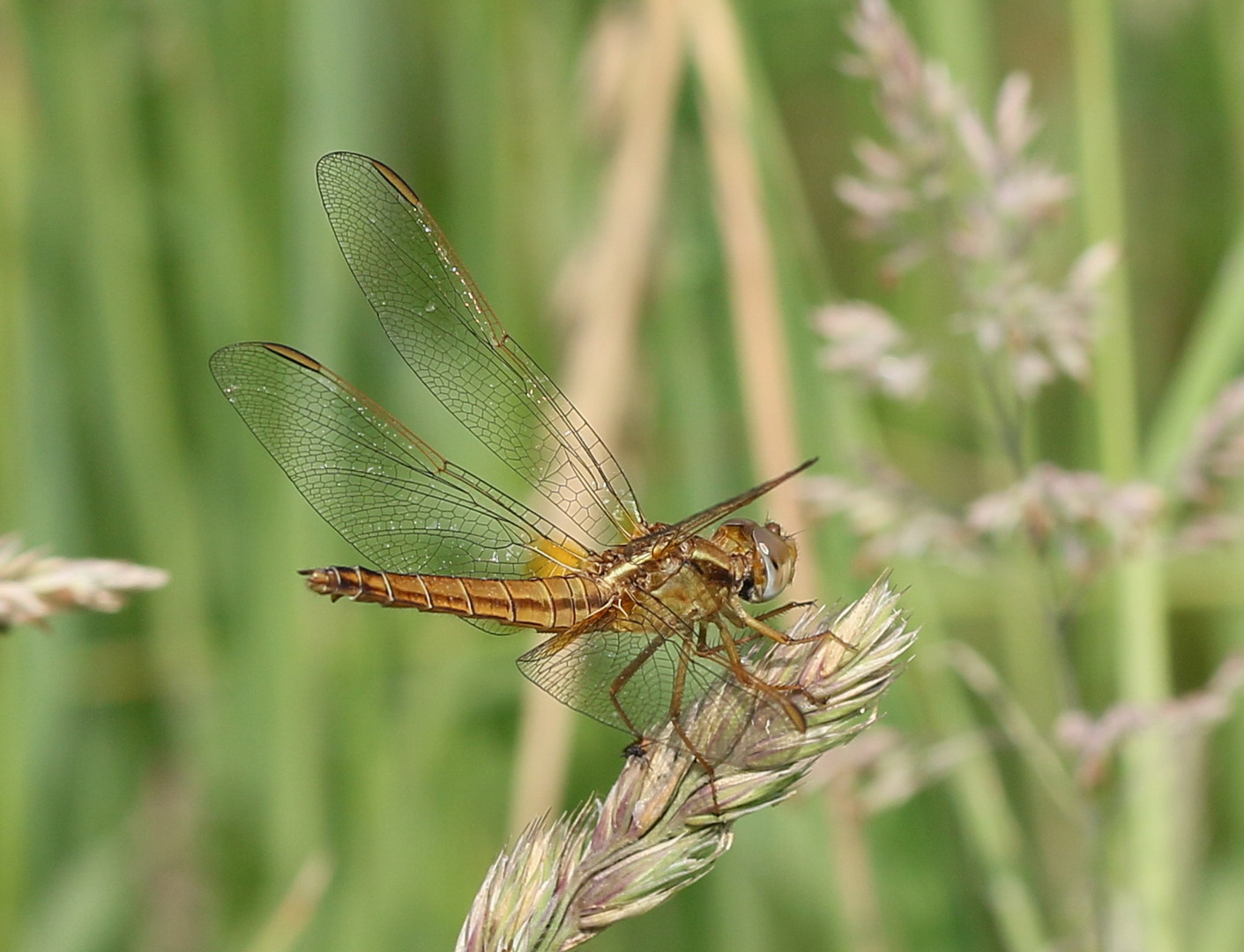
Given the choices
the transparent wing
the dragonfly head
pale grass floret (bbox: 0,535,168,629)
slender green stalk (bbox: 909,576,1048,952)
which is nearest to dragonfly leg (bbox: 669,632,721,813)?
the transparent wing

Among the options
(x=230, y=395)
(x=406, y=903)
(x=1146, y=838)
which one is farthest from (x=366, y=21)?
(x=1146, y=838)

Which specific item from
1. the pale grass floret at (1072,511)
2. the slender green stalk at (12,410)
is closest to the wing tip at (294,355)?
the slender green stalk at (12,410)

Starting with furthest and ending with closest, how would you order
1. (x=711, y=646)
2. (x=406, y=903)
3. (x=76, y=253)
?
1. (x=76, y=253)
2. (x=406, y=903)
3. (x=711, y=646)

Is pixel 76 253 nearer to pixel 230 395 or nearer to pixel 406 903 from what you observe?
pixel 230 395

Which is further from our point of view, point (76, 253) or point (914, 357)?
point (76, 253)

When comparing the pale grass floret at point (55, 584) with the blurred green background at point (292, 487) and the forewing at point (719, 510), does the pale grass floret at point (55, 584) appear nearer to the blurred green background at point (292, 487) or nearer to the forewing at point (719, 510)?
the forewing at point (719, 510)

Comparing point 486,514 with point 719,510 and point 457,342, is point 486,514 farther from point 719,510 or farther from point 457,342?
point 719,510
